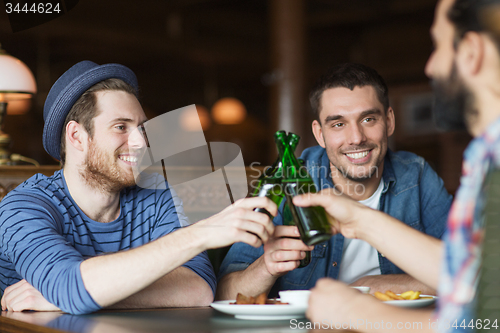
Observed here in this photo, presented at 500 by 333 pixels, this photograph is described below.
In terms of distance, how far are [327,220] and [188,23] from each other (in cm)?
588

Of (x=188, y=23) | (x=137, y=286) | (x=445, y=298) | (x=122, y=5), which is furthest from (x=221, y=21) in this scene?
(x=445, y=298)

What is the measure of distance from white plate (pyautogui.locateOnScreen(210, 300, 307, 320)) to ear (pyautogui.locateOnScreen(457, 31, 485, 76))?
517 millimetres

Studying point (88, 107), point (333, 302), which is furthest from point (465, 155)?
point (88, 107)

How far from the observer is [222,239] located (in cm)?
103

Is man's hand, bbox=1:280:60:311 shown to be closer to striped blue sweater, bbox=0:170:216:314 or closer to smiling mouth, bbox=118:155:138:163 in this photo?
striped blue sweater, bbox=0:170:216:314

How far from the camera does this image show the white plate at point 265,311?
92 cm

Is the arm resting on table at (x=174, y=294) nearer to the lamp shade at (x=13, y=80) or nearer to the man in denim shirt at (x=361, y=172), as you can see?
the man in denim shirt at (x=361, y=172)

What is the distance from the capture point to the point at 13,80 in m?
2.41

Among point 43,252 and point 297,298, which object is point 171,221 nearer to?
point 43,252

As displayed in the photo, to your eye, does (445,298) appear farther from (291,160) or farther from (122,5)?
(122,5)

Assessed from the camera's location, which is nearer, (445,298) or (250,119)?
(445,298)

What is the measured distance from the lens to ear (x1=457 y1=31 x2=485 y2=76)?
2.04 ft

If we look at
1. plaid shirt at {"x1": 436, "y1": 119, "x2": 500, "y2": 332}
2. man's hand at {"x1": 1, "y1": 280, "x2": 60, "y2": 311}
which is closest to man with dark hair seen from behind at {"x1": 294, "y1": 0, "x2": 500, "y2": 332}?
plaid shirt at {"x1": 436, "y1": 119, "x2": 500, "y2": 332}

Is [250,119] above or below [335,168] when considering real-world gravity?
above
